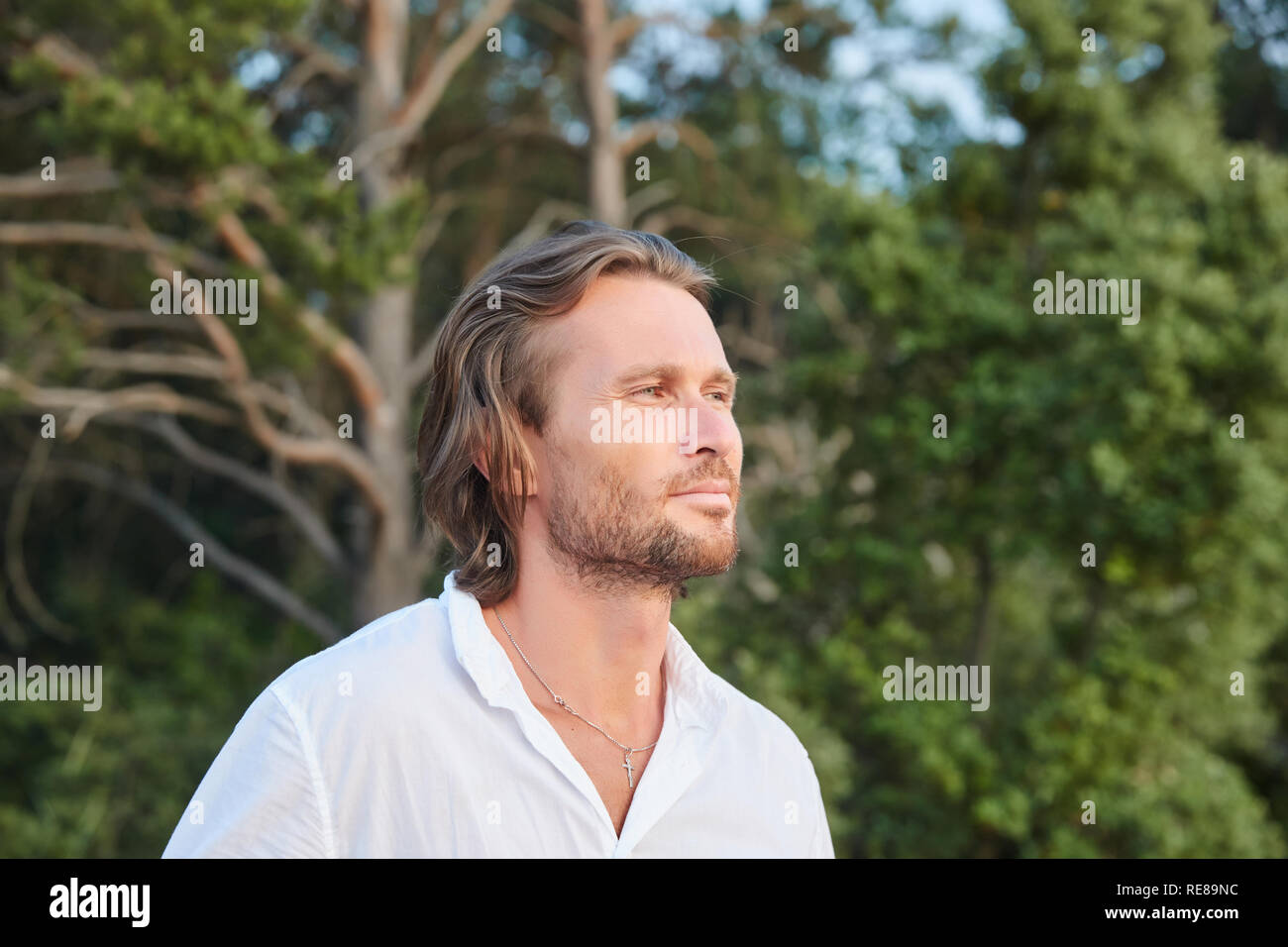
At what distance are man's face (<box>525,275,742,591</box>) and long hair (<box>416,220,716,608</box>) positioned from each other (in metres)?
0.07

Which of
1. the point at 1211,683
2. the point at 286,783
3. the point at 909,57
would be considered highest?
the point at 909,57

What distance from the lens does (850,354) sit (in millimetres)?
10547

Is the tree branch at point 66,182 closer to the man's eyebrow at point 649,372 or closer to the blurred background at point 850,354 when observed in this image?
the blurred background at point 850,354

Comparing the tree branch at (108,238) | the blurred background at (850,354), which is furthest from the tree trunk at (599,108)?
the tree branch at (108,238)

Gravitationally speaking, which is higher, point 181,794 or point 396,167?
point 396,167

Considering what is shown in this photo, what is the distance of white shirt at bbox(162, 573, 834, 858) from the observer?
176 cm

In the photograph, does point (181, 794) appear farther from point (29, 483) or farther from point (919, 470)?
point (919, 470)

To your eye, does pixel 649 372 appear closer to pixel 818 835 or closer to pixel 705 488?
pixel 705 488

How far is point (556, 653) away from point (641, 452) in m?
0.39

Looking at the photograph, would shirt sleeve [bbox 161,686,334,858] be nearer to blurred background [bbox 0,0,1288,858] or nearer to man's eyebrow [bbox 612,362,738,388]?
man's eyebrow [bbox 612,362,738,388]

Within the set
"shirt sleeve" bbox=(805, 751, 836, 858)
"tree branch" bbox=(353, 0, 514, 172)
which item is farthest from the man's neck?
"tree branch" bbox=(353, 0, 514, 172)

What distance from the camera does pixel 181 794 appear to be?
1190cm
